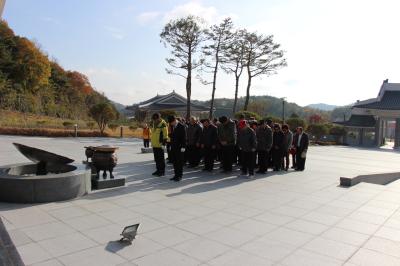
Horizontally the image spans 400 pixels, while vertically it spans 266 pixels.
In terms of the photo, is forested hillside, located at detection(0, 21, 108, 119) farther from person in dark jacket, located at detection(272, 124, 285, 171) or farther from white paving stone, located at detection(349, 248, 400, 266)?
white paving stone, located at detection(349, 248, 400, 266)

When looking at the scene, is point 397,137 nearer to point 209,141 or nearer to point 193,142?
point 193,142

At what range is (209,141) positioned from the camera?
9398 mm

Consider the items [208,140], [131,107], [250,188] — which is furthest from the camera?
[131,107]

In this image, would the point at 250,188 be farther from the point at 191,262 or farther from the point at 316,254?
the point at 191,262

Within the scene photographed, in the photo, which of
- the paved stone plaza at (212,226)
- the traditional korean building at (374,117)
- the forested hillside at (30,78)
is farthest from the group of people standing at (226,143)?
the forested hillside at (30,78)

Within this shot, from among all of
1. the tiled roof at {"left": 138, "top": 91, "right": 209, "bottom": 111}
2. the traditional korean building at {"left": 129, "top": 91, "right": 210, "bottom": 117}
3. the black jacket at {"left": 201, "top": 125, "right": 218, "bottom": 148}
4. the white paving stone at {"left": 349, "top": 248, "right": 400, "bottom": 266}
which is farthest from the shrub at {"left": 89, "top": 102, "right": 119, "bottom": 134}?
the white paving stone at {"left": 349, "top": 248, "right": 400, "bottom": 266}

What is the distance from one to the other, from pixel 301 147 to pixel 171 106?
2269 cm

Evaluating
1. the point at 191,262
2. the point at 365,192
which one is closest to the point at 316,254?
the point at 191,262

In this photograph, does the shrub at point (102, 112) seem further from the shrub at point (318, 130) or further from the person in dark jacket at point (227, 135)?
the shrub at point (318, 130)

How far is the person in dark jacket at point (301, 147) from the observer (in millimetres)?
10359

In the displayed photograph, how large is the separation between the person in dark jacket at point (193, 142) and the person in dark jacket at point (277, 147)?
2.14 m

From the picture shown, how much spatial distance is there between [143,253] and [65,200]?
250 centimetres

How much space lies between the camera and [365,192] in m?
7.61

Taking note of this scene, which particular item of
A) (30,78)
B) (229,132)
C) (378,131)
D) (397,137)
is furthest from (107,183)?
(30,78)
